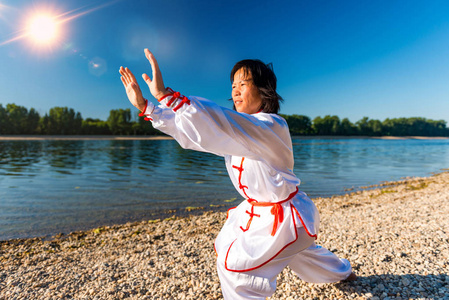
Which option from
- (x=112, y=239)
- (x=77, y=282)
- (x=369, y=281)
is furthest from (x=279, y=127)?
(x=112, y=239)

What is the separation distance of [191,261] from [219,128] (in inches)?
157

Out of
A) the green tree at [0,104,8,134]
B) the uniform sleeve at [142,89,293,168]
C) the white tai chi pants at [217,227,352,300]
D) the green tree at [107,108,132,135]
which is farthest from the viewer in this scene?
the green tree at [107,108,132,135]

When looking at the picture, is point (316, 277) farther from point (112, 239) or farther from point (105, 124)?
point (105, 124)

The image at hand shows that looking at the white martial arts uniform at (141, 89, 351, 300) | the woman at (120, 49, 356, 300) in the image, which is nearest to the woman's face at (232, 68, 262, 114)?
the woman at (120, 49, 356, 300)

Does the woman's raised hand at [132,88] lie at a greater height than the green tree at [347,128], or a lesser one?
lesser

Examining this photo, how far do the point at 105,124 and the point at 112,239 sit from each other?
4232 inches

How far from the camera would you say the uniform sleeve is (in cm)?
158

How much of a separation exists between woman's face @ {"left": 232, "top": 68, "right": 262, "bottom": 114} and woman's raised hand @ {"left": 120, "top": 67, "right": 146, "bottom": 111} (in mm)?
886

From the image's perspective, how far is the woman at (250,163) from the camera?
5.36 feet

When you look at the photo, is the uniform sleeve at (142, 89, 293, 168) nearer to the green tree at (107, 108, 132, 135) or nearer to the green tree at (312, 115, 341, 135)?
the green tree at (107, 108, 132, 135)

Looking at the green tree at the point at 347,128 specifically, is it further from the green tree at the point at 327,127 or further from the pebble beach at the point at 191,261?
the pebble beach at the point at 191,261

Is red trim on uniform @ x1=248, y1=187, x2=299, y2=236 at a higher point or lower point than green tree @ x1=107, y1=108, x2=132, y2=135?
lower

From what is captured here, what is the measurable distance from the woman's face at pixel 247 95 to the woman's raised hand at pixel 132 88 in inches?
34.9

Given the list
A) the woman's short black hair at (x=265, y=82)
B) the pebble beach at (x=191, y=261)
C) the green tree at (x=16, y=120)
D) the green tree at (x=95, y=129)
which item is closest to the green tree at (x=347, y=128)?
the green tree at (x=95, y=129)
